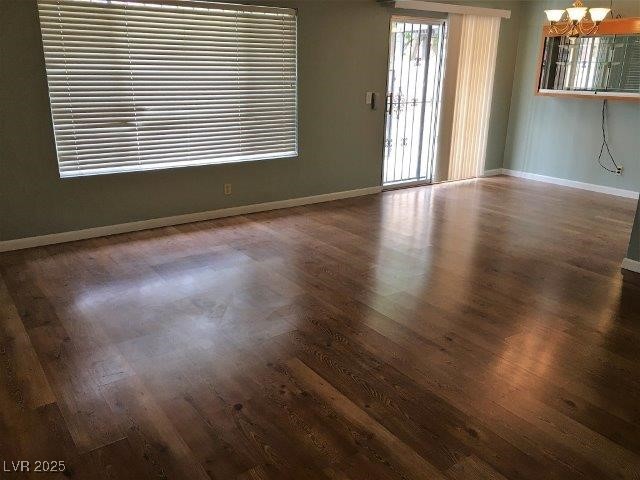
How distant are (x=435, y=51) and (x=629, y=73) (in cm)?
209

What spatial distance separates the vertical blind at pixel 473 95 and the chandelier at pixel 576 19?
0.81 meters

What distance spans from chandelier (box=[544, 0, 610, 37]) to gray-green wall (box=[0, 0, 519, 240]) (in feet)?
3.48

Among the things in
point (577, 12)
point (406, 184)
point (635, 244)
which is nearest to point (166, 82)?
point (406, 184)

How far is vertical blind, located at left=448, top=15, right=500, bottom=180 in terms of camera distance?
6469 millimetres

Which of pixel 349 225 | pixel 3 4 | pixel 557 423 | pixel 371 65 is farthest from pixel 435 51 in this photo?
pixel 557 423

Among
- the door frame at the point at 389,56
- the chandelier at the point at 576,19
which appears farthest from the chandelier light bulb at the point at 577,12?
the door frame at the point at 389,56

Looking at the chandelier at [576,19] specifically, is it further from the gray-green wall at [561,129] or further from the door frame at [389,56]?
the door frame at [389,56]

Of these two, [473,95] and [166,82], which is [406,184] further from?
[166,82]

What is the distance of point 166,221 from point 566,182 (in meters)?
4.97

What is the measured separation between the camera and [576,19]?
14.8 ft

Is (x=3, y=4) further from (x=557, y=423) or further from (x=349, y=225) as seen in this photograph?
(x=557, y=423)

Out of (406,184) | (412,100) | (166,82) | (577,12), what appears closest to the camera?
(577,12)

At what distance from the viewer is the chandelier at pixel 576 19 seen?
4.37 meters

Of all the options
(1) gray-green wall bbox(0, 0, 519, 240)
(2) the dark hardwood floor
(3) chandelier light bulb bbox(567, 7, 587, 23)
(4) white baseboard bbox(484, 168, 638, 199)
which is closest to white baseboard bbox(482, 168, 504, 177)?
(4) white baseboard bbox(484, 168, 638, 199)
